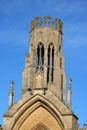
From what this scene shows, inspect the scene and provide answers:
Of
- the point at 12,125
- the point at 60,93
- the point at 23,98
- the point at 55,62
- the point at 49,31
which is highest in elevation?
the point at 49,31

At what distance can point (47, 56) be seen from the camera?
6631cm

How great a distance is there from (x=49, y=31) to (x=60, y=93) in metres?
11.1

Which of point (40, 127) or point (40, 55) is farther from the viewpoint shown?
point (40, 55)

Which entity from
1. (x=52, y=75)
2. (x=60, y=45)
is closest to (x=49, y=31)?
(x=60, y=45)

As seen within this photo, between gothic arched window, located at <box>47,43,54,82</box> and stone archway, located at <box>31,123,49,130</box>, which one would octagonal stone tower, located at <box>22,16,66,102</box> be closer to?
gothic arched window, located at <box>47,43,54,82</box>

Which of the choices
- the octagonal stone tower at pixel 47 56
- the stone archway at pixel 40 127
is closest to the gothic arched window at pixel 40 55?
the octagonal stone tower at pixel 47 56

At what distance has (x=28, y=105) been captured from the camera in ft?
113

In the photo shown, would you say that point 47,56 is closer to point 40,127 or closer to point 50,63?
point 50,63

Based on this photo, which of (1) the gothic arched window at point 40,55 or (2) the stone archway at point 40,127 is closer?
(2) the stone archway at point 40,127

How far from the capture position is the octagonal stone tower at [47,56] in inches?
2544

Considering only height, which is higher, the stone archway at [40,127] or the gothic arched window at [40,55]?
the gothic arched window at [40,55]

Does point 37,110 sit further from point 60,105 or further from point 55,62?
point 55,62

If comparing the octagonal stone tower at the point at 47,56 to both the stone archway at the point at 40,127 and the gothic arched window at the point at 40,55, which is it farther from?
the stone archway at the point at 40,127

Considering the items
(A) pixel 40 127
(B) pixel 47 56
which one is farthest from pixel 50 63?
(A) pixel 40 127
